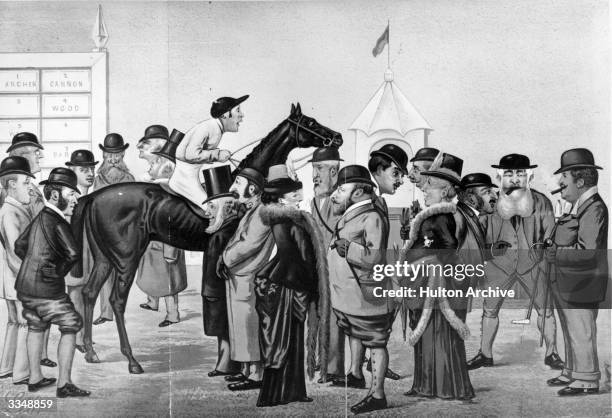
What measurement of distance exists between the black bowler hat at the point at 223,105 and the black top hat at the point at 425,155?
1309 mm

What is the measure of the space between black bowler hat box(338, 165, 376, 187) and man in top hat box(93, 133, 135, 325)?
1549mm

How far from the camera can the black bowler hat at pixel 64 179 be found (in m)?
5.63

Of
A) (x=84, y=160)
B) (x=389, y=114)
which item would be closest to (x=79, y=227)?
(x=84, y=160)

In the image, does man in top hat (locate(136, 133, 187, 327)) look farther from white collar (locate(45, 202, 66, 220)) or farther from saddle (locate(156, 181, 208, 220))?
white collar (locate(45, 202, 66, 220))

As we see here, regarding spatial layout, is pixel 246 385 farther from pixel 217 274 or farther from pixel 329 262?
pixel 329 262

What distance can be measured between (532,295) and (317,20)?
2540 mm

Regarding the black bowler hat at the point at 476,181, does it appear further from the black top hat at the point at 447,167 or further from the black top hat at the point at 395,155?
the black top hat at the point at 395,155

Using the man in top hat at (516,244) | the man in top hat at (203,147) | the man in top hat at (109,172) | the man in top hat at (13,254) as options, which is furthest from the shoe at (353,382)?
the man in top hat at (13,254)

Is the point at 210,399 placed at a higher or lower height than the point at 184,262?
→ lower

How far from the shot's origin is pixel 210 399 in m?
5.59

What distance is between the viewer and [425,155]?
219 inches

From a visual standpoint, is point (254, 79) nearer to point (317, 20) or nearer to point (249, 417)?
point (317, 20)

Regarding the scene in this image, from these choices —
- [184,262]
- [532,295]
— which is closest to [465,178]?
[532,295]

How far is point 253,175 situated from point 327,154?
56 cm
